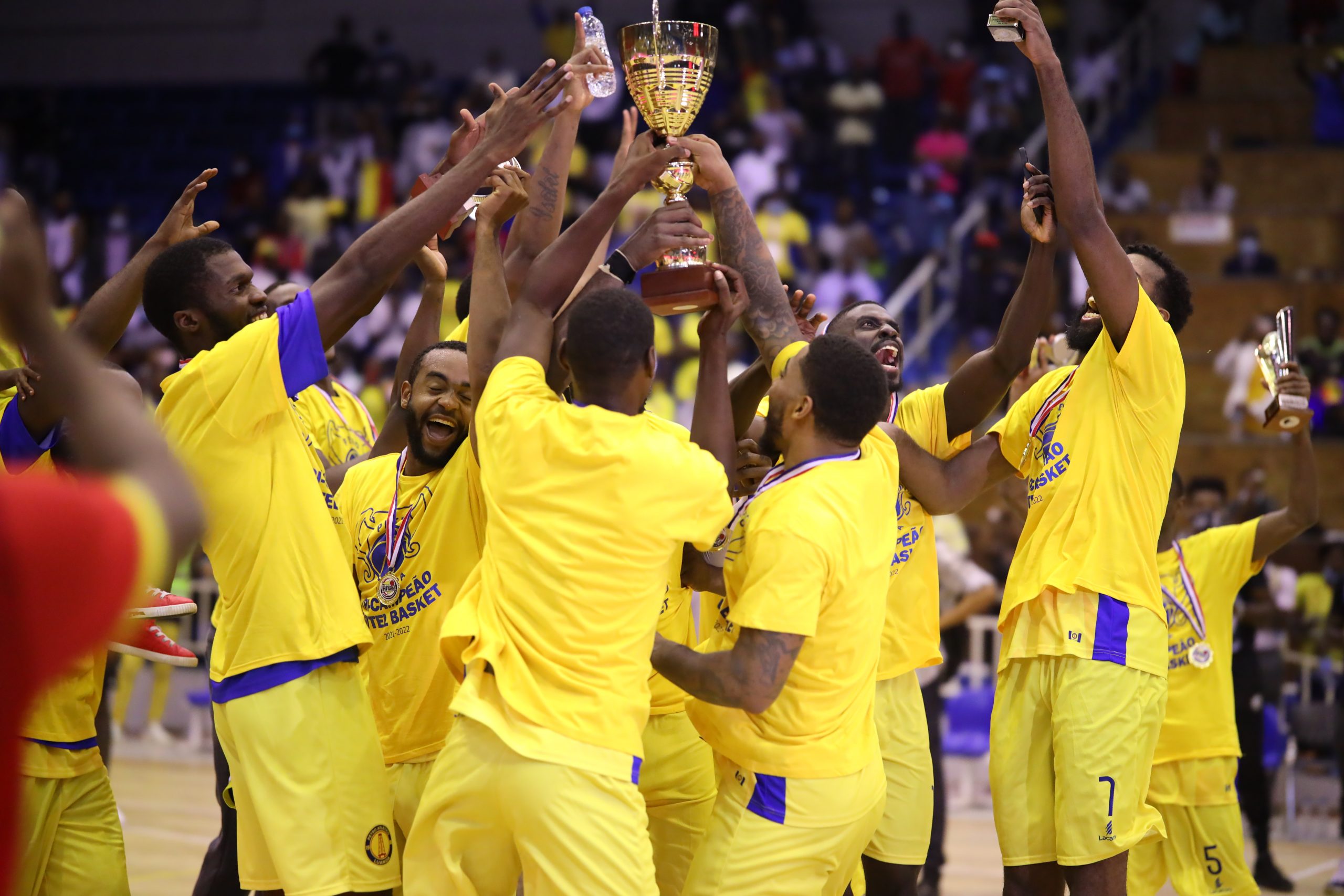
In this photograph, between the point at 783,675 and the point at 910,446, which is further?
the point at 910,446

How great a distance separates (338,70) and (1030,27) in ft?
55.2

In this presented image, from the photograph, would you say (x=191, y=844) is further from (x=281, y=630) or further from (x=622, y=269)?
(x=622, y=269)

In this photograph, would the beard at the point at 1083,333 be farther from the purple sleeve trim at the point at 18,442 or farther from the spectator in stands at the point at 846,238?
the spectator in stands at the point at 846,238

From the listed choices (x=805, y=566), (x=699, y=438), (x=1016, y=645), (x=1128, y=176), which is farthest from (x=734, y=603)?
(x=1128, y=176)

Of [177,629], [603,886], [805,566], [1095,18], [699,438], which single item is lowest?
[177,629]

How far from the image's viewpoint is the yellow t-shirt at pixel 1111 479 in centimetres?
423

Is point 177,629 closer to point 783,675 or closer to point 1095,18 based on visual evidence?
point 783,675

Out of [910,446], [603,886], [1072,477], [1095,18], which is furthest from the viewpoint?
[1095,18]

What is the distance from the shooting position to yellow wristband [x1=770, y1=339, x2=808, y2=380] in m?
4.05

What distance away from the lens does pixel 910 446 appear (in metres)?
4.63

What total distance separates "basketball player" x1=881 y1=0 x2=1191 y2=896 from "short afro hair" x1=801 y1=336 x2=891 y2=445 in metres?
0.83

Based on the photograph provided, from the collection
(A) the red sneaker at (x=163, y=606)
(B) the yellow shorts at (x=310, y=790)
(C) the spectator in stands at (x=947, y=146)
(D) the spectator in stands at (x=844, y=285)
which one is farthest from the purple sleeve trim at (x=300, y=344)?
(C) the spectator in stands at (x=947, y=146)

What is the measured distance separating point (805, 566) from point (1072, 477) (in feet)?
3.95

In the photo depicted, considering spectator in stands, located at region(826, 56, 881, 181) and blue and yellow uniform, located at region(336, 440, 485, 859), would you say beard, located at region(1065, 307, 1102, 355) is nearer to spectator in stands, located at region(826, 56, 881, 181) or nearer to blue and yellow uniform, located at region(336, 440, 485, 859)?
blue and yellow uniform, located at region(336, 440, 485, 859)
